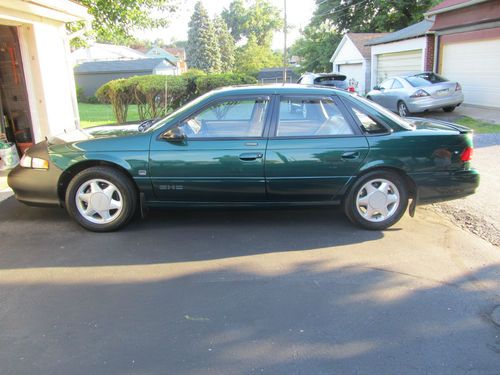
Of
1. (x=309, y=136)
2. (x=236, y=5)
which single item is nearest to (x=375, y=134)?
(x=309, y=136)

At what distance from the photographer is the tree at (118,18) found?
14859mm

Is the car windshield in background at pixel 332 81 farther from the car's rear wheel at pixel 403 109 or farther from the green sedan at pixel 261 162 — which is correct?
the green sedan at pixel 261 162

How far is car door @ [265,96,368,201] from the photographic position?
4.79m

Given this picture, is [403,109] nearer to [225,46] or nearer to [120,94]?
[120,94]

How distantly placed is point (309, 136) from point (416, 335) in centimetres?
241

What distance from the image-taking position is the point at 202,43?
77.0 meters

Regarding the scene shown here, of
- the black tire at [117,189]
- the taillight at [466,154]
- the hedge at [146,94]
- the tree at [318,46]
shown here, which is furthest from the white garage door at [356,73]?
the black tire at [117,189]

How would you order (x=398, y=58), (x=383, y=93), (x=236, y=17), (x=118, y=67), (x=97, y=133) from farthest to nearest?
(x=236, y=17) < (x=118, y=67) < (x=398, y=58) < (x=383, y=93) < (x=97, y=133)

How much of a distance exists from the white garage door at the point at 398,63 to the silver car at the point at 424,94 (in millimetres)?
6624

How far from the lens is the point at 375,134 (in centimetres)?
488

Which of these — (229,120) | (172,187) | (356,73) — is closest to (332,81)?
(229,120)

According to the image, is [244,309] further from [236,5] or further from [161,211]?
[236,5]

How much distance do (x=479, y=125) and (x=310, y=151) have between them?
9867 mm

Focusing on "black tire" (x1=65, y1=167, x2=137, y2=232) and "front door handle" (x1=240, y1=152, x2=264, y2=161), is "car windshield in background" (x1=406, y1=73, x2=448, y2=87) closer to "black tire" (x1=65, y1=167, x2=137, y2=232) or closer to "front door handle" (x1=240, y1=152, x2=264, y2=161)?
"front door handle" (x1=240, y1=152, x2=264, y2=161)
